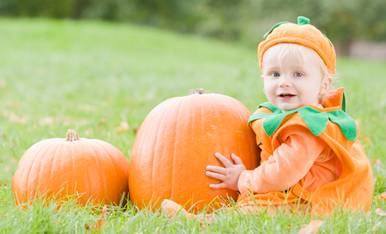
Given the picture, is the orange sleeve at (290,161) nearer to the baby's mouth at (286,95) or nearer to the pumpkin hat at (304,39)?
the baby's mouth at (286,95)

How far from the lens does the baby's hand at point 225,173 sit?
11.1 ft

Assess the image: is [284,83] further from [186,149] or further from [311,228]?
[311,228]

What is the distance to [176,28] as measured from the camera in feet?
128

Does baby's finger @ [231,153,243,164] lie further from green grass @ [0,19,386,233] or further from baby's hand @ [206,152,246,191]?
green grass @ [0,19,386,233]

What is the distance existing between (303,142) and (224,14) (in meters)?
33.4

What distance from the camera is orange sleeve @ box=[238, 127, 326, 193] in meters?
3.10

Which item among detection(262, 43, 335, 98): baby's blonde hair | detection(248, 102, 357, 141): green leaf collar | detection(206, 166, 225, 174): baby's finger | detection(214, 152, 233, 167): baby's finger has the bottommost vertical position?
detection(206, 166, 225, 174): baby's finger

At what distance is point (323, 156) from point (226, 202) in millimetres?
593

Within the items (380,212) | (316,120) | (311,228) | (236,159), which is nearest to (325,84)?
(316,120)

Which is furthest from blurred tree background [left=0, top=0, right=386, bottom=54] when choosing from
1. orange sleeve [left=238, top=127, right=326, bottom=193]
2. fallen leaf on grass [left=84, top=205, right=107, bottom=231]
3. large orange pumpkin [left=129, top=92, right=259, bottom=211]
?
fallen leaf on grass [left=84, top=205, right=107, bottom=231]

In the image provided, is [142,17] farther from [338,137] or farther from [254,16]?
[338,137]

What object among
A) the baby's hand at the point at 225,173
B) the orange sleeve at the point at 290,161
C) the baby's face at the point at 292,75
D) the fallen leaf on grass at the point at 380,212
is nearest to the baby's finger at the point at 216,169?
the baby's hand at the point at 225,173

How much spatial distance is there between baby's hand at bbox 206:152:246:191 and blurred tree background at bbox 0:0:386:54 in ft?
76.6

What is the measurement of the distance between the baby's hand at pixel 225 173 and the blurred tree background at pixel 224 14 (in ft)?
76.6
